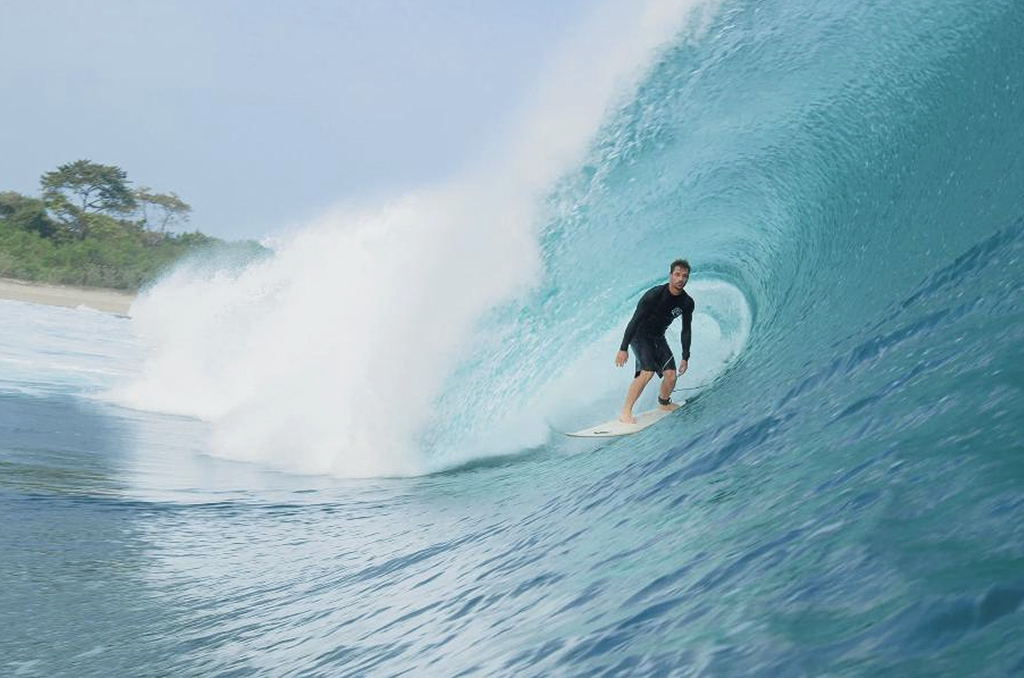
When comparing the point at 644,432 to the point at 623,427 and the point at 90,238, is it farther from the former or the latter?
the point at 90,238

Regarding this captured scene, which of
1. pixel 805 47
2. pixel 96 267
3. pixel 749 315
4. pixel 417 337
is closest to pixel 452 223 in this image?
pixel 417 337

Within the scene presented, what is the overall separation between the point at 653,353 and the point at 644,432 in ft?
2.26

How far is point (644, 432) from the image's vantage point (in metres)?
7.96

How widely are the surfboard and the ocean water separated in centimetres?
14

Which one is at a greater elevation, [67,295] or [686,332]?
[67,295]

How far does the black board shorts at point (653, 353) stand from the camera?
835cm

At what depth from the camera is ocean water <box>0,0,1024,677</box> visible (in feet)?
11.4

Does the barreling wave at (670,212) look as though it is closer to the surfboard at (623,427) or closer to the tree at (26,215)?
the surfboard at (623,427)

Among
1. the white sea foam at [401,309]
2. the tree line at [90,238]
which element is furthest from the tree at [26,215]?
the white sea foam at [401,309]

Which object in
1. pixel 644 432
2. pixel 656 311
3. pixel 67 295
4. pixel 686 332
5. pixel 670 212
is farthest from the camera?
pixel 67 295

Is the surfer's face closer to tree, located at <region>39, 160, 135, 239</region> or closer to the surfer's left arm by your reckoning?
the surfer's left arm

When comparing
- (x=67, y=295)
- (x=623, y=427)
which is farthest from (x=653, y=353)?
(x=67, y=295)

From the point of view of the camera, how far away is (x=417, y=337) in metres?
10.9

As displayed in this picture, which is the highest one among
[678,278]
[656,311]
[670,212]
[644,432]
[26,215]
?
[26,215]
